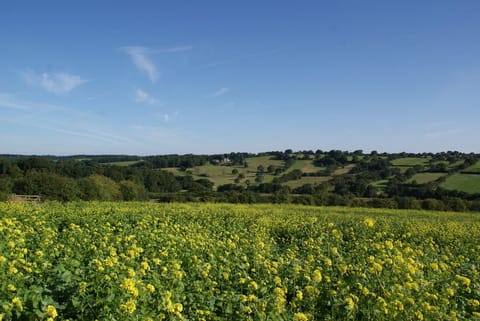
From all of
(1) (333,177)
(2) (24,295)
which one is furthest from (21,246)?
(1) (333,177)

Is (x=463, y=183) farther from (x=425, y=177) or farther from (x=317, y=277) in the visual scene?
(x=317, y=277)

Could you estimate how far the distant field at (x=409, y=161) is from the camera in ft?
305

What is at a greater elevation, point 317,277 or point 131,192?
point 317,277

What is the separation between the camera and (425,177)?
77312mm

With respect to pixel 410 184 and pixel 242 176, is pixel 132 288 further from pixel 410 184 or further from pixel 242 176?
pixel 242 176

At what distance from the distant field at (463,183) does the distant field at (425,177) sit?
8.71ft

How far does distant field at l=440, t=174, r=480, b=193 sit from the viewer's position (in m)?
64.1

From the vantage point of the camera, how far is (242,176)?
91.4 m

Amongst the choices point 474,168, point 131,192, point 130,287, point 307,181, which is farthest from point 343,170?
point 130,287

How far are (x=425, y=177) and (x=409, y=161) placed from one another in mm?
20938

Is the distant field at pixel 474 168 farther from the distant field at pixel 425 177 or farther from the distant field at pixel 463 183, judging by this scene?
the distant field at pixel 425 177

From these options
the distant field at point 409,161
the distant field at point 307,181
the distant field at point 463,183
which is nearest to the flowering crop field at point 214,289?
the distant field at point 463,183

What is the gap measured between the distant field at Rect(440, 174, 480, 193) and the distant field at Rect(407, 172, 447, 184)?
8.71 ft

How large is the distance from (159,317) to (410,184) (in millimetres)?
76222
